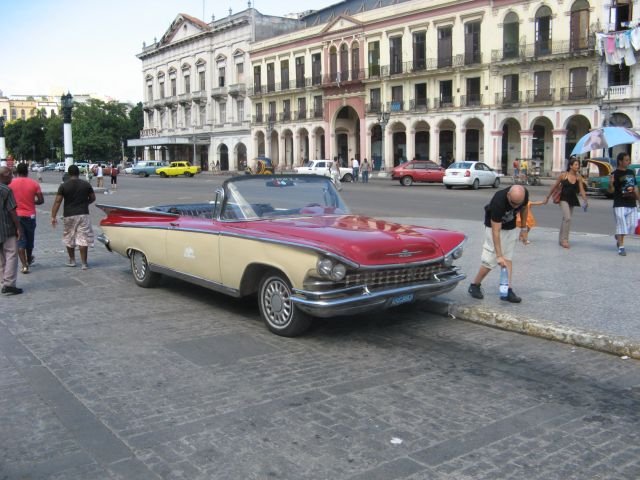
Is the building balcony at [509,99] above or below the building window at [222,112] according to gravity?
below

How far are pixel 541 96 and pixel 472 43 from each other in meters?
7.13

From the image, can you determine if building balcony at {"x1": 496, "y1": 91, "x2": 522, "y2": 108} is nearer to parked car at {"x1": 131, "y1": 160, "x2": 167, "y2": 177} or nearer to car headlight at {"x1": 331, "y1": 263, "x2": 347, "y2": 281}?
parked car at {"x1": 131, "y1": 160, "x2": 167, "y2": 177}

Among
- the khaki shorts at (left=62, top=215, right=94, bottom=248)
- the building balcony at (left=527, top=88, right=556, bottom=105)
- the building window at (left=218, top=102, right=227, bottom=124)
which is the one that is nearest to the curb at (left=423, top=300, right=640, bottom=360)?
the khaki shorts at (left=62, top=215, right=94, bottom=248)

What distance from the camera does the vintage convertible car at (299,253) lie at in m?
5.98

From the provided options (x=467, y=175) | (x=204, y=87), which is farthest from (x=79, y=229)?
(x=204, y=87)

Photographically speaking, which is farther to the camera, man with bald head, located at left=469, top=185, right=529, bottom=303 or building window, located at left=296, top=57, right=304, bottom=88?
building window, located at left=296, top=57, right=304, bottom=88

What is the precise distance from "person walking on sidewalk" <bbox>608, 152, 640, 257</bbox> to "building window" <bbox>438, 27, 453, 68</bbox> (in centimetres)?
4027

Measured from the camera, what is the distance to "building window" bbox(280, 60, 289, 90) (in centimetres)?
6446

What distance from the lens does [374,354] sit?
19.6ft

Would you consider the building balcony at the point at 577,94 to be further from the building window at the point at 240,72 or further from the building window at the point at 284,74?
the building window at the point at 240,72

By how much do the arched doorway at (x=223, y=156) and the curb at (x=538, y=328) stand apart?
68907 millimetres

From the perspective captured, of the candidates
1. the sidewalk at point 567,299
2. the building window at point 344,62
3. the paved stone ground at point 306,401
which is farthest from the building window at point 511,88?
the paved stone ground at point 306,401

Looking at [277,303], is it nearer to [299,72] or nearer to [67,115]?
[67,115]

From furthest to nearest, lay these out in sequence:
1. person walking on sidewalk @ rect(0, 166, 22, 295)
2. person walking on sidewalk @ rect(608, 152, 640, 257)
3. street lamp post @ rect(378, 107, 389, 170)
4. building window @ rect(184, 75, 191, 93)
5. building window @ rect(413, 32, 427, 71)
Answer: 1. building window @ rect(184, 75, 191, 93)
2. building window @ rect(413, 32, 427, 71)
3. street lamp post @ rect(378, 107, 389, 170)
4. person walking on sidewalk @ rect(608, 152, 640, 257)
5. person walking on sidewalk @ rect(0, 166, 22, 295)
